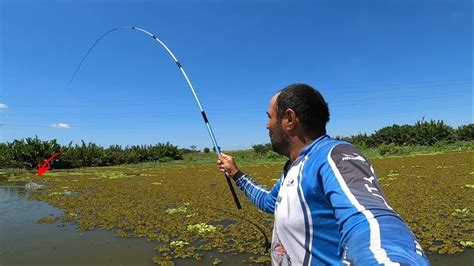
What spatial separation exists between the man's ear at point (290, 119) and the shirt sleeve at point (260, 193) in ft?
2.10

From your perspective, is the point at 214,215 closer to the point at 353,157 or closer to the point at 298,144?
the point at 298,144

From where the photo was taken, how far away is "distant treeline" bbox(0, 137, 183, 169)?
31.6m

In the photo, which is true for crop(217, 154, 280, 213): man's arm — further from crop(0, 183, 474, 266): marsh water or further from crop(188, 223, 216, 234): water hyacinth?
crop(188, 223, 216, 234): water hyacinth

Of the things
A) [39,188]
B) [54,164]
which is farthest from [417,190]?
[54,164]

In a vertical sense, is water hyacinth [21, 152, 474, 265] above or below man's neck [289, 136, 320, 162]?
below

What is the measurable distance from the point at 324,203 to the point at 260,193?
1292 mm

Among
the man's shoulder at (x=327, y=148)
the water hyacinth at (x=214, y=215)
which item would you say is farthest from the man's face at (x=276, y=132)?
the water hyacinth at (x=214, y=215)

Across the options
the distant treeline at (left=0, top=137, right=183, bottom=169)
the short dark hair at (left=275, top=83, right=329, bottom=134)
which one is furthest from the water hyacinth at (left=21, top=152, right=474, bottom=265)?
the distant treeline at (left=0, top=137, right=183, bottom=169)

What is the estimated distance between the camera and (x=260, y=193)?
2.80m

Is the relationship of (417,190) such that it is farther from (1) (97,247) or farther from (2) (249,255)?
(1) (97,247)

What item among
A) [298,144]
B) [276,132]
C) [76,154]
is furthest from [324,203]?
[76,154]

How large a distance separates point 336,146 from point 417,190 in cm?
1128

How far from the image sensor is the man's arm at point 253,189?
262 centimetres

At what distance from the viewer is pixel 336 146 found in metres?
1.58
